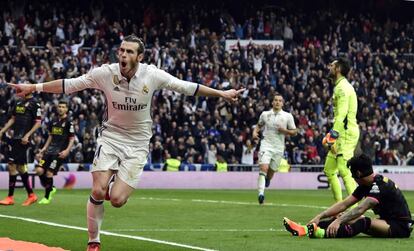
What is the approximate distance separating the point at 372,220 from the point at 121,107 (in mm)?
3826

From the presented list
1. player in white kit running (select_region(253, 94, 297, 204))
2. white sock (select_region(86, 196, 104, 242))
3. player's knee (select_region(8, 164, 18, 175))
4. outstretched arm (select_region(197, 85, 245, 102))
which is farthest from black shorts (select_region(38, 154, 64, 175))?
outstretched arm (select_region(197, 85, 245, 102))

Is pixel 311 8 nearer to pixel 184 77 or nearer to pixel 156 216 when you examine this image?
pixel 184 77

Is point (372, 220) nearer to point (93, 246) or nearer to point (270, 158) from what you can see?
point (93, 246)

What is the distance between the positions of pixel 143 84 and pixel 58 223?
478 cm

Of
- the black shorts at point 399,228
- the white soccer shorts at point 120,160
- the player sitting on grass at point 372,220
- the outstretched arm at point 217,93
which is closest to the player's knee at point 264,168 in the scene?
the player sitting on grass at point 372,220

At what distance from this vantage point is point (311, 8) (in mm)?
47375

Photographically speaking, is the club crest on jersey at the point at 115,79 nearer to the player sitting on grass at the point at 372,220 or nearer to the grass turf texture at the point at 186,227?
the grass turf texture at the point at 186,227

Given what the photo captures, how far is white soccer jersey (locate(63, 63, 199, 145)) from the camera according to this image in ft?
36.5

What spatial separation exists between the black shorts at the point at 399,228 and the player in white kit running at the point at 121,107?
122 inches

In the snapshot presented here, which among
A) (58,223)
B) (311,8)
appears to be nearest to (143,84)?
(58,223)

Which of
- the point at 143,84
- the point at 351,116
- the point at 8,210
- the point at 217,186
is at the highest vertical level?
the point at 143,84

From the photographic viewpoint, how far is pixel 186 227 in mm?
14758

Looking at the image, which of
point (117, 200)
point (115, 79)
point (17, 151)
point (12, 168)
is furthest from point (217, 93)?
point (12, 168)

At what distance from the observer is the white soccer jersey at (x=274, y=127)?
74.3ft
